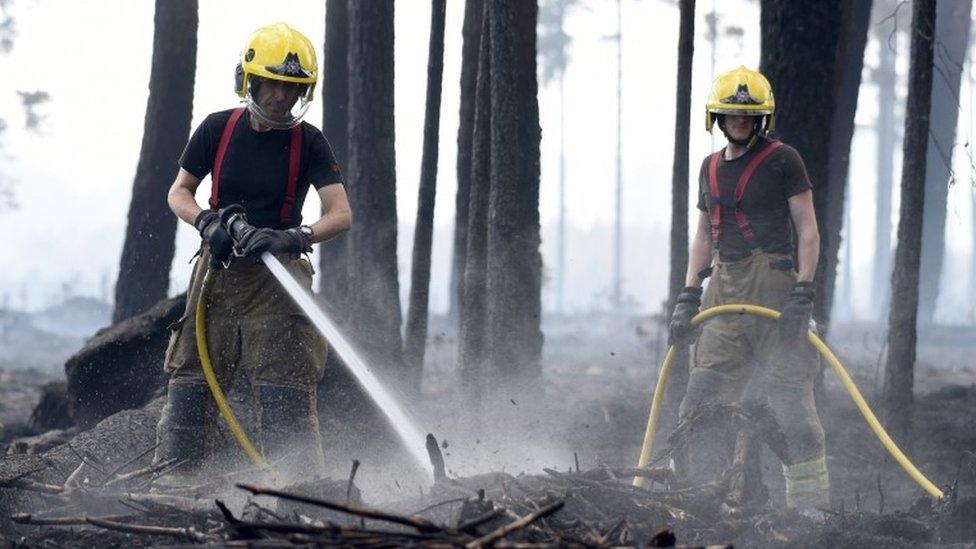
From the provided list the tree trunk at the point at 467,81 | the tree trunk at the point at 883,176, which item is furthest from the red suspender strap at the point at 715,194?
the tree trunk at the point at 883,176

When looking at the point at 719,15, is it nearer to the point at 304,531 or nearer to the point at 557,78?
the point at 557,78

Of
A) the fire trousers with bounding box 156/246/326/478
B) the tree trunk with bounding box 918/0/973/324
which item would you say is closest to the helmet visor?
the fire trousers with bounding box 156/246/326/478

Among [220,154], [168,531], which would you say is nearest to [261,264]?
[220,154]

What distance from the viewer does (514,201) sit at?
10430 millimetres

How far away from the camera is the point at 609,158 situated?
10362 centimetres

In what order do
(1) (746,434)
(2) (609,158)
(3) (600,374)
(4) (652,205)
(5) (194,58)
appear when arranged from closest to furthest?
(1) (746,434)
(5) (194,58)
(3) (600,374)
(2) (609,158)
(4) (652,205)

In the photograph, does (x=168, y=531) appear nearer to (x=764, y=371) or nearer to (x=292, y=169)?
(x=292, y=169)

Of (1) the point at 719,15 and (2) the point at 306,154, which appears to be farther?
(1) the point at 719,15

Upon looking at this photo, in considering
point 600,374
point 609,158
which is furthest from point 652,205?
point 600,374

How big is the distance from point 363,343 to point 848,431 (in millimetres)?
3966

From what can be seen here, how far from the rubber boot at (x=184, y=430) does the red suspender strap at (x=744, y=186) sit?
309 cm

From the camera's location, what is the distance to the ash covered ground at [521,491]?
5277 mm

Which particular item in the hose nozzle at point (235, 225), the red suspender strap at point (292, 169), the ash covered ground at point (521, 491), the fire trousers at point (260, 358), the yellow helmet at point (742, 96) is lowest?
the ash covered ground at point (521, 491)

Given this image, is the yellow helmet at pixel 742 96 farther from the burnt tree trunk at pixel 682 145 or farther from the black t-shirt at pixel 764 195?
the burnt tree trunk at pixel 682 145
